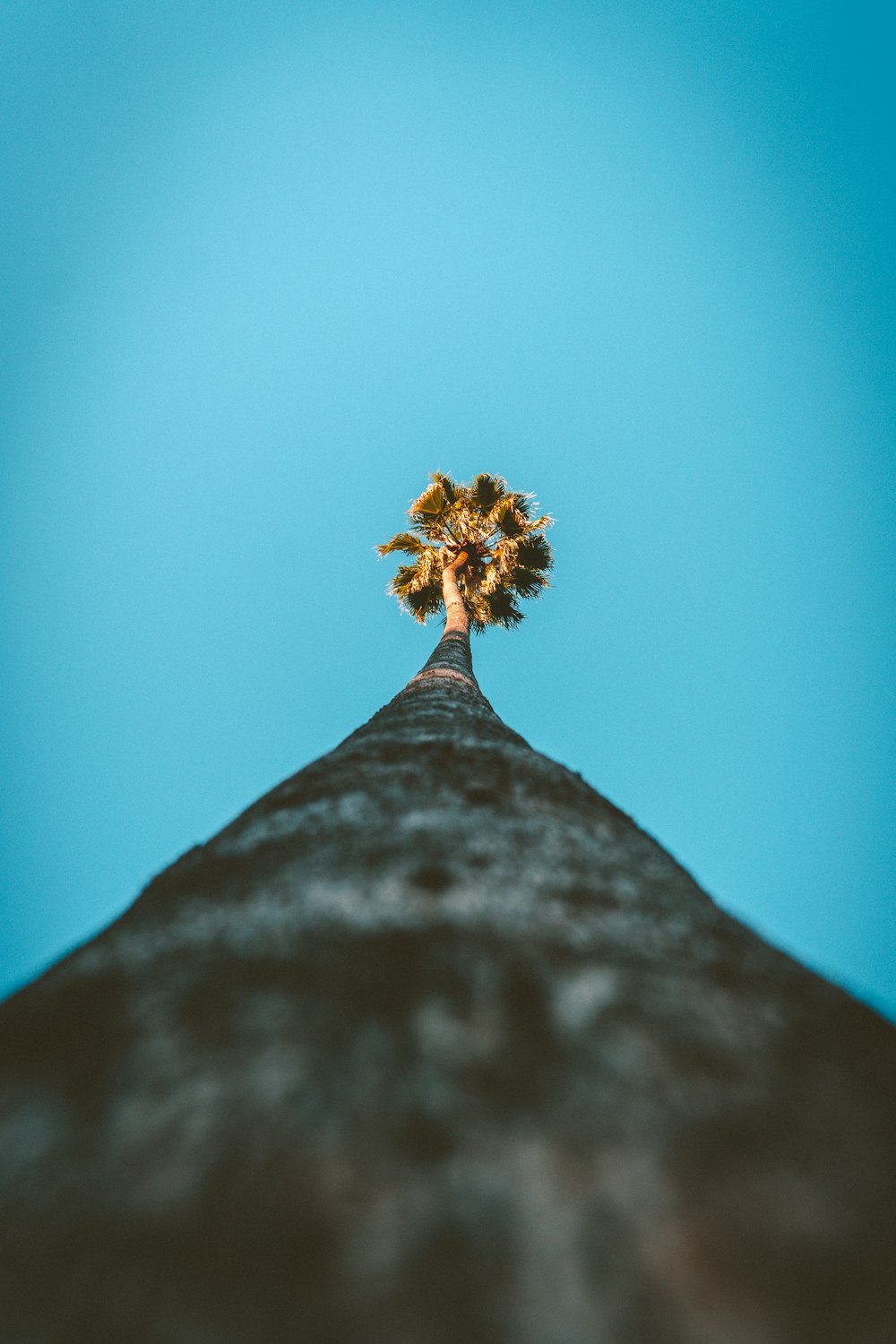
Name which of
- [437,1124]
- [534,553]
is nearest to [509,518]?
[534,553]

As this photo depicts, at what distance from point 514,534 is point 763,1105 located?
13.3m

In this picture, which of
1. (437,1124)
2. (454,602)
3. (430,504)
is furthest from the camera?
(430,504)

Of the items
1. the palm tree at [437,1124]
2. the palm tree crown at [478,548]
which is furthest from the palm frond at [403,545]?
the palm tree at [437,1124]

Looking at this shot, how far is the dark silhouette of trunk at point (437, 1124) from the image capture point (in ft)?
2.60

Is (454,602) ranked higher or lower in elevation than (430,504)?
lower

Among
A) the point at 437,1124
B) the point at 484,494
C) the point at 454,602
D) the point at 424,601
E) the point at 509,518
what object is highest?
the point at 484,494

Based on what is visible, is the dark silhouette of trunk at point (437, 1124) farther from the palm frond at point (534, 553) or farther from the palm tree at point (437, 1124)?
the palm frond at point (534, 553)

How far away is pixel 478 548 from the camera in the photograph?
1407cm

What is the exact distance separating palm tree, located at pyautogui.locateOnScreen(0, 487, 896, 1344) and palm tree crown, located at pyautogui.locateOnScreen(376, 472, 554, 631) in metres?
12.3

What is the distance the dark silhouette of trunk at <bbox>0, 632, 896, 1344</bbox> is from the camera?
792 mm

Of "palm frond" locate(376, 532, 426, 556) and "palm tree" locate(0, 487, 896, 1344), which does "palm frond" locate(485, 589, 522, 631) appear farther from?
"palm tree" locate(0, 487, 896, 1344)

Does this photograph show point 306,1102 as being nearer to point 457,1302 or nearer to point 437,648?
point 457,1302

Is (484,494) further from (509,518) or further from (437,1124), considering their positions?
(437,1124)

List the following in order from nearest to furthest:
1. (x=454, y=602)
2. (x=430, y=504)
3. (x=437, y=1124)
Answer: (x=437, y=1124) → (x=454, y=602) → (x=430, y=504)
